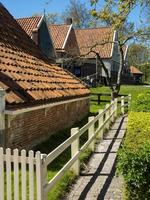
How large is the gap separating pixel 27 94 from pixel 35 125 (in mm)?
1286

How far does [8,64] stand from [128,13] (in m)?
3.84

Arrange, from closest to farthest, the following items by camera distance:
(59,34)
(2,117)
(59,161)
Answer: (2,117)
(59,161)
(59,34)

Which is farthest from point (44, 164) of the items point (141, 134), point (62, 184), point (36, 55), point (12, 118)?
point (36, 55)

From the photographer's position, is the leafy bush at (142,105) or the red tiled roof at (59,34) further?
the red tiled roof at (59,34)

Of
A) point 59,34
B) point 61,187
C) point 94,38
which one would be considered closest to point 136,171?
point 61,187

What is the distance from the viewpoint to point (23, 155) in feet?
20.2

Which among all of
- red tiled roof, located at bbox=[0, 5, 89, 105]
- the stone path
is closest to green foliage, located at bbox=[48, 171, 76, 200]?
the stone path

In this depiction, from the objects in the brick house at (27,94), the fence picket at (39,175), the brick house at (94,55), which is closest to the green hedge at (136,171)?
the fence picket at (39,175)

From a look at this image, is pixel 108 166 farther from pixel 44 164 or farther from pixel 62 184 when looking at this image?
pixel 44 164

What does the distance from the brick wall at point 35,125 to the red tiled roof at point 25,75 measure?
49cm

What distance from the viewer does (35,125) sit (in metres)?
12.0

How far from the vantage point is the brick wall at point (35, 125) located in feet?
33.7

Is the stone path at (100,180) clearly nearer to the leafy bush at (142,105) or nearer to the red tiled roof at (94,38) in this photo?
the leafy bush at (142,105)

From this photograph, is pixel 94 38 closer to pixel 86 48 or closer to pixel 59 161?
pixel 86 48
